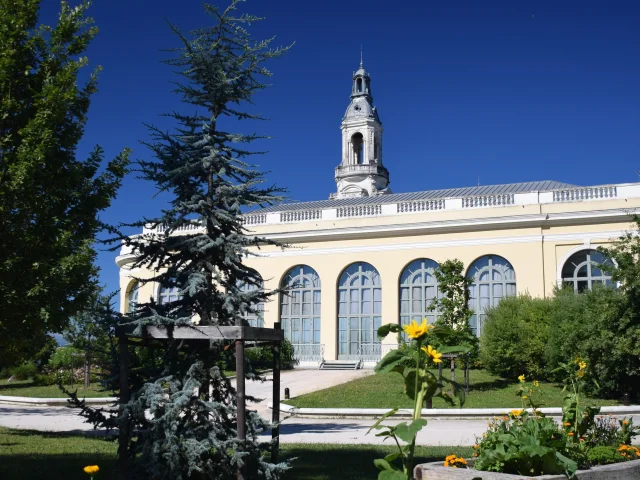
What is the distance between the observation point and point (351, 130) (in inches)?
1991

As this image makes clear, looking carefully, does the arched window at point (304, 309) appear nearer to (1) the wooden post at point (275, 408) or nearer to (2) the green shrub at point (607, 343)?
(2) the green shrub at point (607, 343)

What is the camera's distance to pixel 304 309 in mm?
33531

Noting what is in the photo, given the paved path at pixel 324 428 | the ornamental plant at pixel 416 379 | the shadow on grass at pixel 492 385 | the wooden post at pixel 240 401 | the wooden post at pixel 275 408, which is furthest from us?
the shadow on grass at pixel 492 385

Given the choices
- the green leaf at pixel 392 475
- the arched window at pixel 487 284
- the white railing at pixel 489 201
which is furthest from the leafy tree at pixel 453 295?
the green leaf at pixel 392 475

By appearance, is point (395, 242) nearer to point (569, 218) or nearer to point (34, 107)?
point (569, 218)

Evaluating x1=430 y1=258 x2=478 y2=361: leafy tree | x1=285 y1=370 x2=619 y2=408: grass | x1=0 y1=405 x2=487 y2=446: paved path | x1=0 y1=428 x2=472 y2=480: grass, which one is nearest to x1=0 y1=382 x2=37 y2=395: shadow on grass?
x1=0 y1=405 x2=487 y2=446: paved path

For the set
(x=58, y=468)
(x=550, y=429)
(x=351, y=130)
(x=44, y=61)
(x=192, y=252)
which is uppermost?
(x=351, y=130)

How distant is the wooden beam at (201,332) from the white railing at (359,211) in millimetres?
25667

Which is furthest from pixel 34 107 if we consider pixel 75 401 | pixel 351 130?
pixel 351 130

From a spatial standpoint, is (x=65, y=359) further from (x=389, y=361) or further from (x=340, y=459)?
(x=389, y=361)

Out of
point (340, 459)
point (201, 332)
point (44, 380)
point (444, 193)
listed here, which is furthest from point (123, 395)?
point (444, 193)

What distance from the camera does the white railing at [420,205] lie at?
31641mm

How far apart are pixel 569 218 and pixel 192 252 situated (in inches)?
942

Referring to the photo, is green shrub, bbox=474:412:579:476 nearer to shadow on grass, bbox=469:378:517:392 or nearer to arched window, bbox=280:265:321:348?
shadow on grass, bbox=469:378:517:392
